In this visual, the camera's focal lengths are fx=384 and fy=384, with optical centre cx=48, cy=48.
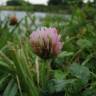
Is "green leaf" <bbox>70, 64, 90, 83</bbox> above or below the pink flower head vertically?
below

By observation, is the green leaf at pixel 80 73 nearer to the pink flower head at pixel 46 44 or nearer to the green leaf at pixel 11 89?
the pink flower head at pixel 46 44

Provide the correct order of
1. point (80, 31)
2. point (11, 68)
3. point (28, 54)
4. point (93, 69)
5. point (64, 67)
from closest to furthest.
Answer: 1. point (11, 68)
2. point (93, 69)
3. point (64, 67)
4. point (28, 54)
5. point (80, 31)

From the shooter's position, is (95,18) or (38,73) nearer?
(38,73)

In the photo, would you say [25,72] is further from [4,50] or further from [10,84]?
[4,50]

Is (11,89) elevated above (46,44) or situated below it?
below

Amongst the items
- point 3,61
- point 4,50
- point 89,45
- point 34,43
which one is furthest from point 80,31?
point 34,43

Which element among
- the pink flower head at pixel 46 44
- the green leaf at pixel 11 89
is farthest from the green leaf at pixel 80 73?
the green leaf at pixel 11 89

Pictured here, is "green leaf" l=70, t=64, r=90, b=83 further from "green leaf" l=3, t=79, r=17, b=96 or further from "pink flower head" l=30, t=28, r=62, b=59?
"green leaf" l=3, t=79, r=17, b=96

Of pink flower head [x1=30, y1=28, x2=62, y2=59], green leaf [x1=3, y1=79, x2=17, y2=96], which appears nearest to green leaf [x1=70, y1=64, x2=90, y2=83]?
pink flower head [x1=30, y1=28, x2=62, y2=59]
